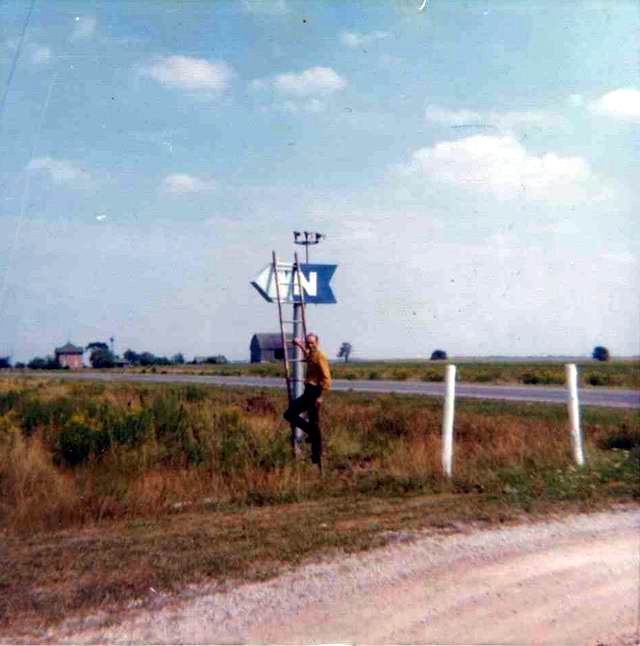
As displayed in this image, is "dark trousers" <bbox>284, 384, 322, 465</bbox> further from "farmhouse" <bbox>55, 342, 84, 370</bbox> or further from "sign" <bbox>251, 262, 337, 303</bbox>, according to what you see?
"farmhouse" <bbox>55, 342, 84, 370</bbox>

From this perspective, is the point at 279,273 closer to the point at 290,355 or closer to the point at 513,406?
the point at 290,355

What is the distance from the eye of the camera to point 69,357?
273 feet

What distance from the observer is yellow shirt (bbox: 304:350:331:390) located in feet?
36.4

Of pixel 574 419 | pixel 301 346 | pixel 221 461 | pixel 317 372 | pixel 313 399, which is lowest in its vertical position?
pixel 221 461

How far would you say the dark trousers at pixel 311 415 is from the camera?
1103cm

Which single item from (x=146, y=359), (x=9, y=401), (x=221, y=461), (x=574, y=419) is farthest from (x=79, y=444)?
(x=146, y=359)

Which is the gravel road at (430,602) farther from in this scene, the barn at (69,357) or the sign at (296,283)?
the barn at (69,357)

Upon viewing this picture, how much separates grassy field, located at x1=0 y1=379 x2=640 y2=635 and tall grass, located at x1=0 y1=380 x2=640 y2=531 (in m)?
0.03

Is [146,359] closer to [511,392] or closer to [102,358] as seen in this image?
[102,358]

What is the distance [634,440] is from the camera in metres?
12.7

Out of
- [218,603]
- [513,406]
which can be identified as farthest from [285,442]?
[513,406]

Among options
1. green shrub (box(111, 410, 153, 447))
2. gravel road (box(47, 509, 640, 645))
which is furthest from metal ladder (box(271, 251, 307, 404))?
gravel road (box(47, 509, 640, 645))

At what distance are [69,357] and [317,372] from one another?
7610cm

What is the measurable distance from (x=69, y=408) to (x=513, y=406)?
12.0m
